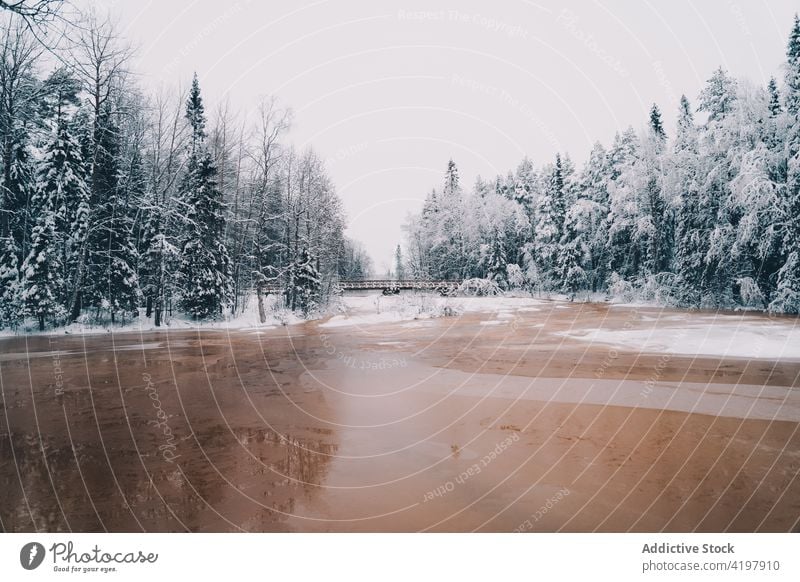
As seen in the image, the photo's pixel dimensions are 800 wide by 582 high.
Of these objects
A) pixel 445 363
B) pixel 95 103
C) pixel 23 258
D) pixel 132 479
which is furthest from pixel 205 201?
pixel 132 479

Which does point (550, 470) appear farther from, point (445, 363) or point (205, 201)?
point (205, 201)

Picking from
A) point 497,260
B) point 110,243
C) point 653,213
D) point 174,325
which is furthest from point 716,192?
point 110,243

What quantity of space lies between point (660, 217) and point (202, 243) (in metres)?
38.9

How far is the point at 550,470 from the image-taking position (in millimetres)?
5508

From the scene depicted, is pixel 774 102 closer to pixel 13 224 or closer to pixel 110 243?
pixel 110 243

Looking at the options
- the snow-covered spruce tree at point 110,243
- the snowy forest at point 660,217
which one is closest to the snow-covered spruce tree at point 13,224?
the snow-covered spruce tree at point 110,243

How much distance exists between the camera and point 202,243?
28.2 m

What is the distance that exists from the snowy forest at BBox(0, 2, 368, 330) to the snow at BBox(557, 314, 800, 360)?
20.5m

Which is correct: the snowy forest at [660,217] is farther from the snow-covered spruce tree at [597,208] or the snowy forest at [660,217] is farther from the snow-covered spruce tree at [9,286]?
the snow-covered spruce tree at [9,286]

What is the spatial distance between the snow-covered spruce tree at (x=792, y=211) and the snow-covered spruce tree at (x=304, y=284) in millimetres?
29865

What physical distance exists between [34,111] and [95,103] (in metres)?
3.19

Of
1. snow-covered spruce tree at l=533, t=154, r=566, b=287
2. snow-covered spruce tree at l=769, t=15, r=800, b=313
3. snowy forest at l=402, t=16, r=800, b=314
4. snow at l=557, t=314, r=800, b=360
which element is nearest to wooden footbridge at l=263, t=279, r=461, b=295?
snowy forest at l=402, t=16, r=800, b=314

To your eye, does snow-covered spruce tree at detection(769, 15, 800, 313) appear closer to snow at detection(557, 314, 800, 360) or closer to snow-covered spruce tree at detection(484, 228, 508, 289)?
snow at detection(557, 314, 800, 360)

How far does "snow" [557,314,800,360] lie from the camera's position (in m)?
13.9
